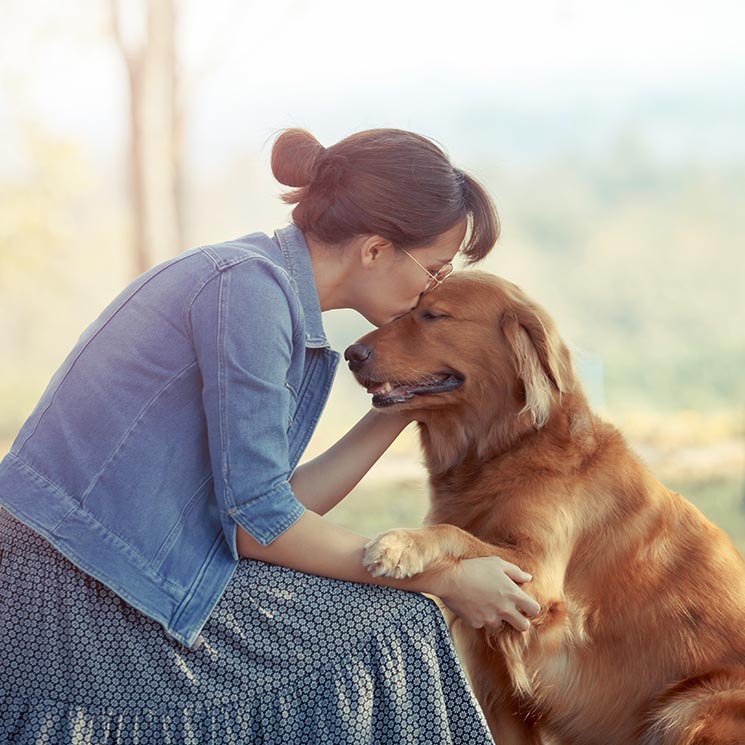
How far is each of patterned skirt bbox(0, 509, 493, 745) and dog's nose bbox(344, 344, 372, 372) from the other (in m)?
0.71

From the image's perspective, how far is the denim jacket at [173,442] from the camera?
1.80 metres

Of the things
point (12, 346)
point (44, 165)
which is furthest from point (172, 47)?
point (12, 346)

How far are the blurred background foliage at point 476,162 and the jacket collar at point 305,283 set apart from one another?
183 inches

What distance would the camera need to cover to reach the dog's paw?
1.90 m

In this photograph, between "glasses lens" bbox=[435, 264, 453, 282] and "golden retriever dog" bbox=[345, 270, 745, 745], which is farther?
"glasses lens" bbox=[435, 264, 453, 282]

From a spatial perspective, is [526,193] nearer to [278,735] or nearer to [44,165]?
[44,165]

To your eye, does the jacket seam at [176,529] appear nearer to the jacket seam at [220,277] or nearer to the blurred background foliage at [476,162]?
the jacket seam at [220,277]

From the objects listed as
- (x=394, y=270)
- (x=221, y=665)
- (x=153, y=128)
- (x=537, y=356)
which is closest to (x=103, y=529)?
(x=221, y=665)

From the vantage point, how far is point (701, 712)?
6.78ft

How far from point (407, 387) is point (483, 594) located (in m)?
0.66

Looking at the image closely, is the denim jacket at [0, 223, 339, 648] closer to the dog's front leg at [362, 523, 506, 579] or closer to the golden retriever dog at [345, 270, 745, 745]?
the dog's front leg at [362, 523, 506, 579]

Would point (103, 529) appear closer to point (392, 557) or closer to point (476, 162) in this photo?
point (392, 557)

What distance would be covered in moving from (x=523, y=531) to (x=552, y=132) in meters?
11.7

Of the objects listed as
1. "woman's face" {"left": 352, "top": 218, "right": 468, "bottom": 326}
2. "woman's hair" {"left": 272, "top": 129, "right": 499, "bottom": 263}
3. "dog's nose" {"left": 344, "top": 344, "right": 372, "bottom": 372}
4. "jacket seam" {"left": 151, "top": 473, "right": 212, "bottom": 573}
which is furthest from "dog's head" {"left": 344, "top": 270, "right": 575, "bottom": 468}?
"jacket seam" {"left": 151, "top": 473, "right": 212, "bottom": 573}
